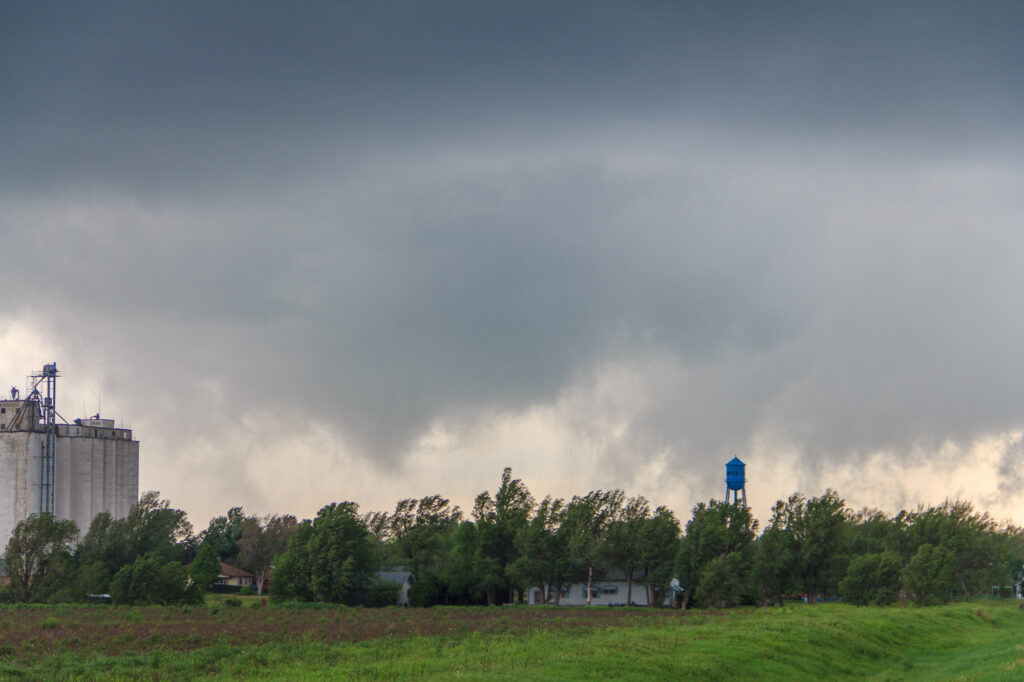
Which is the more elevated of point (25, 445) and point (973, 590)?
point (25, 445)

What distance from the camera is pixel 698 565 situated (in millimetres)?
89375

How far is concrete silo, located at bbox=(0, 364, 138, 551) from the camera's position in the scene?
4400 inches

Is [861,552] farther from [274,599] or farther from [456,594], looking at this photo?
[274,599]

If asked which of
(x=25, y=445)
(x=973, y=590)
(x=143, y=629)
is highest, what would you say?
(x=25, y=445)

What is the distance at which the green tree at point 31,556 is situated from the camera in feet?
307

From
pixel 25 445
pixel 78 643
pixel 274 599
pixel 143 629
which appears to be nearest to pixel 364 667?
pixel 78 643

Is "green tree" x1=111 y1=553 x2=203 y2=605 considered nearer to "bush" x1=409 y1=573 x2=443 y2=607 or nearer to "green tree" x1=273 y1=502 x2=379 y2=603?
"green tree" x1=273 y1=502 x2=379 y2=603

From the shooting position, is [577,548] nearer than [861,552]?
Yes

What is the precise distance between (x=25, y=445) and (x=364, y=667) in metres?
94.7

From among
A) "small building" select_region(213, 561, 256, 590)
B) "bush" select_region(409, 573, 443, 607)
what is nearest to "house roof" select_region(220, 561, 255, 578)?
"small building" select_region(213, 561, 256, 590)

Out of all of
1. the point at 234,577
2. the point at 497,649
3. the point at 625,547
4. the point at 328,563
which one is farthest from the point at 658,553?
the point at 234,577

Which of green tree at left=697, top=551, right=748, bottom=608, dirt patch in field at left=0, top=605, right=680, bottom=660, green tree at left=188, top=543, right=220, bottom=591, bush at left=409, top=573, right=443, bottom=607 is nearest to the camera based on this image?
dirt patch in field at left=0, top=605, right=680, bottom=660

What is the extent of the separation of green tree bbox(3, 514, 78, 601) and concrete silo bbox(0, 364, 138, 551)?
17.2 meters

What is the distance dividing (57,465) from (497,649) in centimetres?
9367
